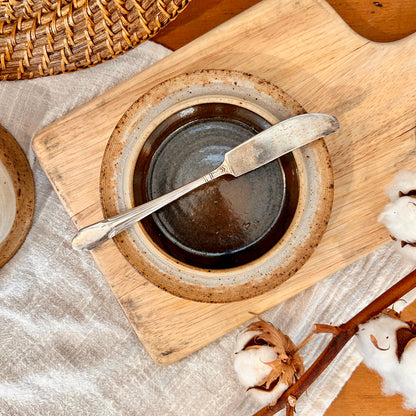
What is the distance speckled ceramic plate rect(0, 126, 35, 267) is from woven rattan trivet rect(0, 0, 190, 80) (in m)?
0.10

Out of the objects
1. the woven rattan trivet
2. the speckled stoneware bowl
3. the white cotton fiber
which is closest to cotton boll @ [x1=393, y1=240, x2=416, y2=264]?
the white cotton fiber

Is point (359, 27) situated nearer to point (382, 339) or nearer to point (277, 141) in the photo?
point (277, 141)

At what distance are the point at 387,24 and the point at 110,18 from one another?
384 mm

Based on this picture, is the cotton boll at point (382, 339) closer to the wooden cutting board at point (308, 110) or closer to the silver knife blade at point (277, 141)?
the wooden cutting board at point (308, 110)

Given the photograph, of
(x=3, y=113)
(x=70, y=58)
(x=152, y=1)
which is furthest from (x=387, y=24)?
(x=3, y=113)

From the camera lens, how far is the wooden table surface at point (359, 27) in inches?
25.6

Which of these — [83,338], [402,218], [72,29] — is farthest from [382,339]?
[72,29]

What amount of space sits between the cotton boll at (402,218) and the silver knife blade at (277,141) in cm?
11

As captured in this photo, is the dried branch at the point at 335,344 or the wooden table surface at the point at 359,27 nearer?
the dried branch at the point at 335,344

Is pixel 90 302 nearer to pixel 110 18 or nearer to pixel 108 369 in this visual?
pixel 108 369

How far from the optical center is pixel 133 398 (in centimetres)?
66

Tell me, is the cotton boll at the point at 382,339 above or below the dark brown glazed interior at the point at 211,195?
below

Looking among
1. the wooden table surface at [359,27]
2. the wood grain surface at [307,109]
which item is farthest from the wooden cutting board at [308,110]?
the wooden table surface at [359,27]

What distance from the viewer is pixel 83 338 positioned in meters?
0.66
